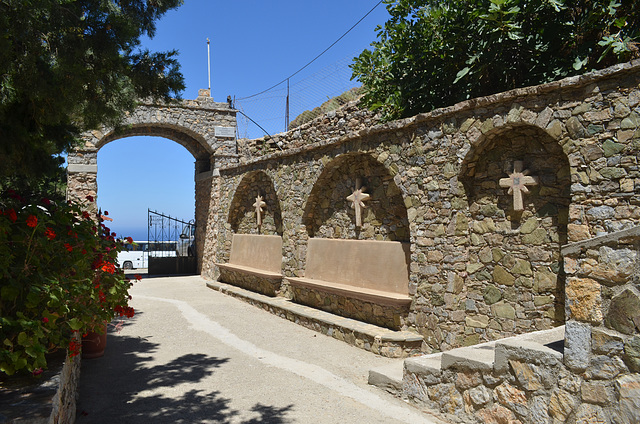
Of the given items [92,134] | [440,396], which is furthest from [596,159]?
[92,134]

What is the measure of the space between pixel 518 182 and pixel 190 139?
12.7 meters

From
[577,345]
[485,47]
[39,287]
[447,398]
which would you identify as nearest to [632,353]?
[577,345]

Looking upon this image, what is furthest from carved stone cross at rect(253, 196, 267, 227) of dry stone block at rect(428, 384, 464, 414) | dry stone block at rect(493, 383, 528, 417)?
dry stone block at rect(493, 383, 528, 417)

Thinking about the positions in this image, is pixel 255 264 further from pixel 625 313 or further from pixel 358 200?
pixel 625 313

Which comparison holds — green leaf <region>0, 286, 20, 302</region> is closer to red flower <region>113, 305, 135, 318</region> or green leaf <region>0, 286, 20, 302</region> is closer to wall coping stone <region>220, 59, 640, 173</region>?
red flower <region>113, 305, 135, 318</region>

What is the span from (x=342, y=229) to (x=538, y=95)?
4.12m

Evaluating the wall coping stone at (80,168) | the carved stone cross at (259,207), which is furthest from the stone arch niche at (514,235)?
the wall coping stone at (80,168)

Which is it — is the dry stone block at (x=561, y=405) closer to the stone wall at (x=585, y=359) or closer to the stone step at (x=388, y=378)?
the stone wall at (x=585, y=359)

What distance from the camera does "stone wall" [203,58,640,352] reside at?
171 inches

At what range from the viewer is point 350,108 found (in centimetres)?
1007

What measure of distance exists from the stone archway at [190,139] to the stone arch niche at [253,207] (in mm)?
2501

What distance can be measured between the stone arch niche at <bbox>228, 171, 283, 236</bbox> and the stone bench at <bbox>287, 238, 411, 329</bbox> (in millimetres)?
1918

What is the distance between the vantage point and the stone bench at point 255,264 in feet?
32.7

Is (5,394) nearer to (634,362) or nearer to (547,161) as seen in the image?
(634,362)
